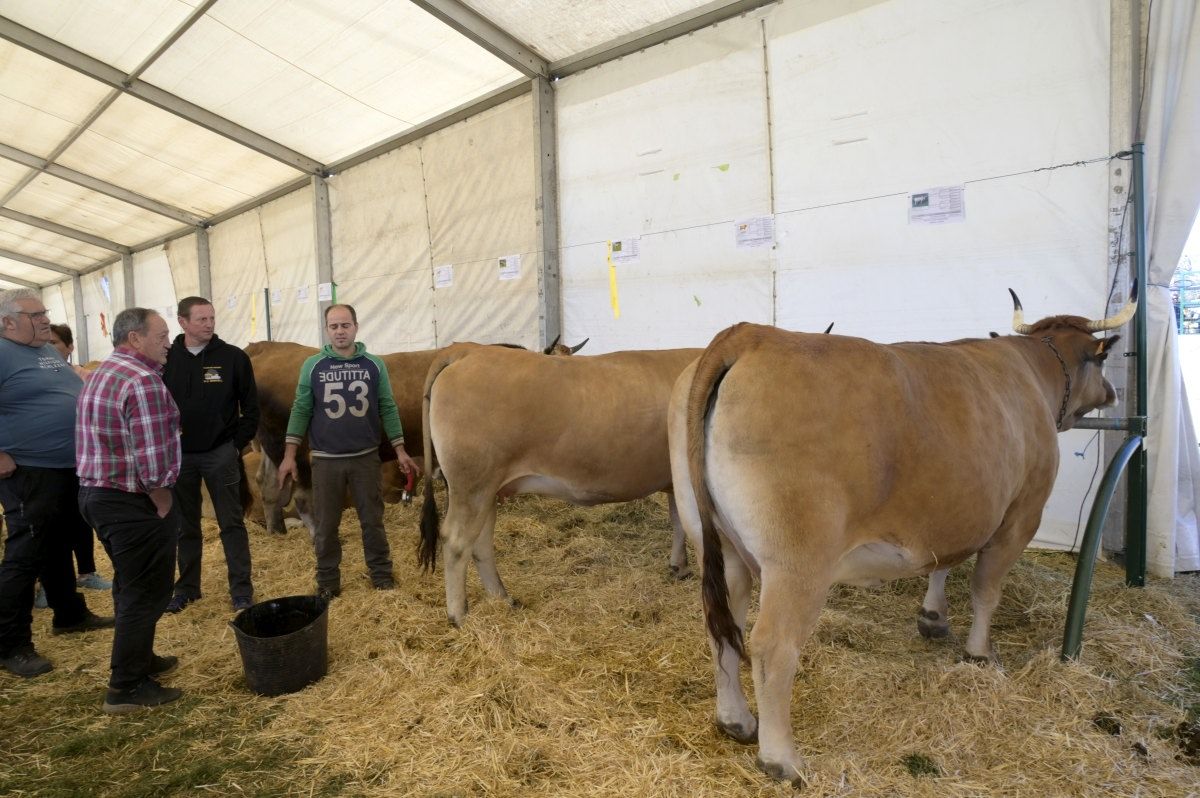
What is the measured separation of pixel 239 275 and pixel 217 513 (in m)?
9.87

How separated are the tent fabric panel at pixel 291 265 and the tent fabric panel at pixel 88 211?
11.1 ft

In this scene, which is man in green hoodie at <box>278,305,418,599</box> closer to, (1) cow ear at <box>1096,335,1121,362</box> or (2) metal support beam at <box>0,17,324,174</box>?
(1) cow ear at <box>1096,335,1121,362</box>

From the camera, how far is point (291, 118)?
8.18m

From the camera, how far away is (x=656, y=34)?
6074mm

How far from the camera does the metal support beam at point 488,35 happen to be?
582 centimetres

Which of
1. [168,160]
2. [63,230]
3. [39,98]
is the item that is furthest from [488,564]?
[63,230]

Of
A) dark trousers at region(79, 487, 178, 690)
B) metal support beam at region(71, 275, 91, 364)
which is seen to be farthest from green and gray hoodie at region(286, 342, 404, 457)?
metal support beam at region(71, 275, 91, 364)

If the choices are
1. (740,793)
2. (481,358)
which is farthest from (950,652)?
(481,358)

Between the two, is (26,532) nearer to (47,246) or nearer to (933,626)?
(933,626)

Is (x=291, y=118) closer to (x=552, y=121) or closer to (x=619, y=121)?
(x=552, y=121)

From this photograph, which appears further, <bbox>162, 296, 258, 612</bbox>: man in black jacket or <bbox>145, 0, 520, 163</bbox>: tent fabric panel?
<bbox>145, 0, 520, 163</bbox>: tent fabric panel

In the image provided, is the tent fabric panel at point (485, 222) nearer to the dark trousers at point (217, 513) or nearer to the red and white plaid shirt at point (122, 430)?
the dark trousers at point (217, 513)

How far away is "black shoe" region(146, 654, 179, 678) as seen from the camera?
3135mm

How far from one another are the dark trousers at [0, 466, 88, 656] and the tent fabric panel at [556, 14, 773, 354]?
469 centimetres
